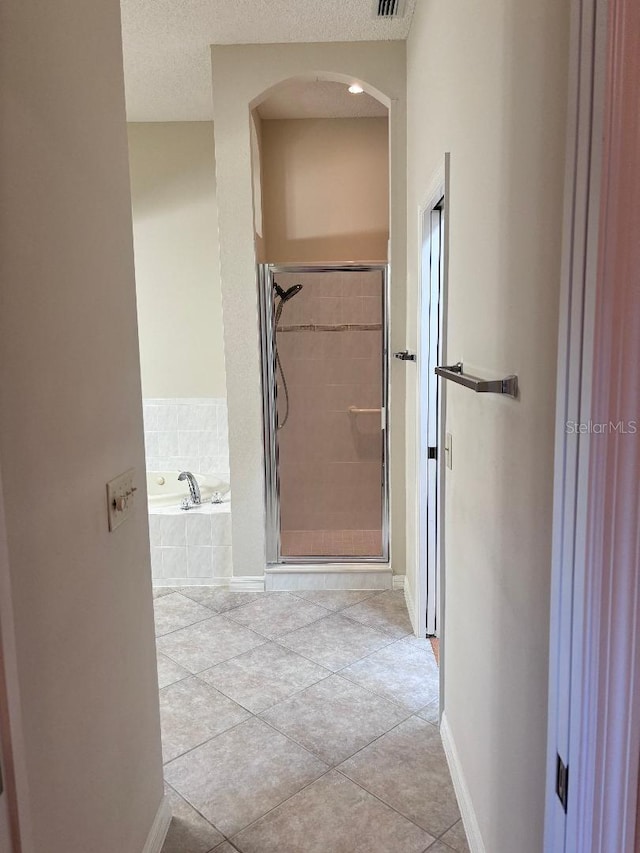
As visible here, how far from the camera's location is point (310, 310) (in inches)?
142

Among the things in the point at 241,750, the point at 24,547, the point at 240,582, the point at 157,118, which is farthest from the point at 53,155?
the point at 157,118

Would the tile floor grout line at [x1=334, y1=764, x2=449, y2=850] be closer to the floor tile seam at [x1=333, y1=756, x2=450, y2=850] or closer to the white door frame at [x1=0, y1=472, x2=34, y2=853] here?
the floor tile seam at [x1=333, y1=756, x2=450, y2=850]

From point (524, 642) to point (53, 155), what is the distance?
1326 millimetres

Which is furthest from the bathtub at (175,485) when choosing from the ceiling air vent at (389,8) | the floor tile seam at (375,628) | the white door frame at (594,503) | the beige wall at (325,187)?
the white door frame at (594,503)

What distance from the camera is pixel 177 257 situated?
14.5ft

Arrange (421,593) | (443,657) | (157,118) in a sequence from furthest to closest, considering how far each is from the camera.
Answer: (157,118) → (421,593) → (443,657)

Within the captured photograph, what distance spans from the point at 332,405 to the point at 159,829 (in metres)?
2.39

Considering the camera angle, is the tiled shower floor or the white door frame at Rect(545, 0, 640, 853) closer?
the white door frame at Rect(545, 0, 640, 853)

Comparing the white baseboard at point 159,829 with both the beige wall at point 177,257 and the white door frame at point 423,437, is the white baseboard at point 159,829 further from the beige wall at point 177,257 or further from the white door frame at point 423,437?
the beige wall at point 177,257

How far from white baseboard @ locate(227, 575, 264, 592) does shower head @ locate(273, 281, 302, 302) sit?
1.64m

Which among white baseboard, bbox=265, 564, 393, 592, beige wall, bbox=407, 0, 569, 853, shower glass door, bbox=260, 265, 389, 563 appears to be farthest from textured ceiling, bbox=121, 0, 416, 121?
white baseboard, bbox=265, 564, 393, 592

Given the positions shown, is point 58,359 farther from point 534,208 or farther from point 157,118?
point 157,118

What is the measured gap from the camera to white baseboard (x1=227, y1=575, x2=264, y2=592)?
12.1 ft

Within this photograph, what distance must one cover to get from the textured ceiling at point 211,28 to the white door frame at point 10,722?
290 centimetres
